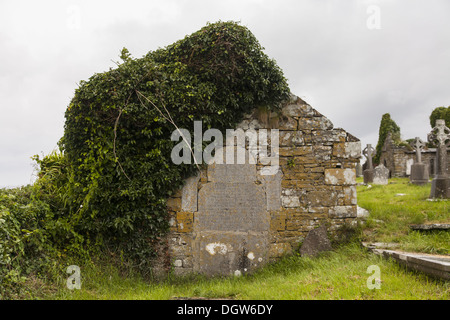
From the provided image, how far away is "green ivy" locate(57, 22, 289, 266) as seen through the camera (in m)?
5.57

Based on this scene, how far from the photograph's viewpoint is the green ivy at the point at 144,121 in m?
5.57

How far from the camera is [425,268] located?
4.22m

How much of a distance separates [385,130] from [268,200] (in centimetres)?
2128

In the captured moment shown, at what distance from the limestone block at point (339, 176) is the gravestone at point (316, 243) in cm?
89

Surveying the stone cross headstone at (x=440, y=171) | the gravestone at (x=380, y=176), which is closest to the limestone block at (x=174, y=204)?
the stone cross headstone at (x=440, y=171)

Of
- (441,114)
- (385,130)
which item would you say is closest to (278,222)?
(385,130)

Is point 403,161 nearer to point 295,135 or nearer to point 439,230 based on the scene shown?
point 439,230

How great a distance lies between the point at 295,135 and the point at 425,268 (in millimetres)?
2994

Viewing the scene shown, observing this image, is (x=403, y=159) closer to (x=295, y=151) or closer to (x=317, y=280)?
(x=295, y=151)

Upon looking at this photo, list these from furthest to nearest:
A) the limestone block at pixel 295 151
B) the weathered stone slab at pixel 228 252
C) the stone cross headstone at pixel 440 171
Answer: the stone cross headstone at pixel 440 171 < the limestone block at pixel 295 151 < the weathered stone slab at pixel 228 252

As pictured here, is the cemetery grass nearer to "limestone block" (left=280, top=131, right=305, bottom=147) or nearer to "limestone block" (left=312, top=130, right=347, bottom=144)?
"limestone block" (left=312, top=130, right=347, bottom=144)

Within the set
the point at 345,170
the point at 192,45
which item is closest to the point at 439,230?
the point at 345,170

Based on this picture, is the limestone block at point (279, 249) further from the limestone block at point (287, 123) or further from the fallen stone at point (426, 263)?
the limestone block at point (287, 123)

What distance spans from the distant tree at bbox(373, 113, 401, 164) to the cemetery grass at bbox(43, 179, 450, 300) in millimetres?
18178
